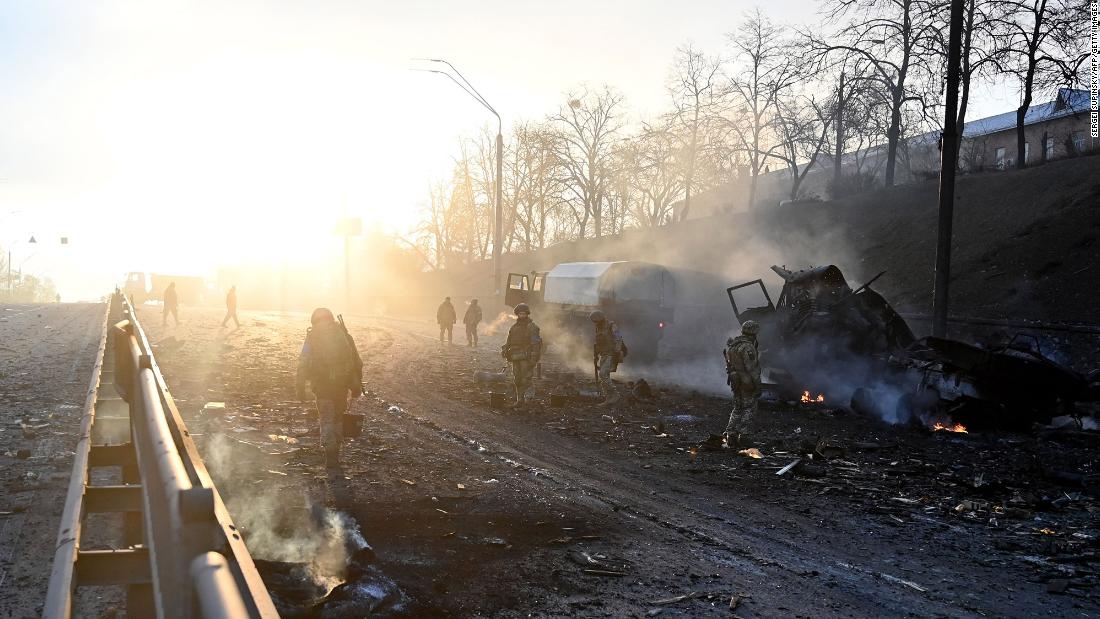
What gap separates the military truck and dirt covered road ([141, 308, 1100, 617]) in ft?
26.4

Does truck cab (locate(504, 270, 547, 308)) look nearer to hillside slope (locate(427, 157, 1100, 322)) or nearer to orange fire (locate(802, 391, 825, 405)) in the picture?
hillside slope (locate(427, 157, 1100, 322))

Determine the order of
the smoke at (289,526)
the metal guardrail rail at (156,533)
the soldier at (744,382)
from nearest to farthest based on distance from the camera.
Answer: the metal guardrail rail at (156,533) < the smoke at (289,526) < the soldier at (744,382)

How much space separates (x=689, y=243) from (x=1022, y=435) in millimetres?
30332

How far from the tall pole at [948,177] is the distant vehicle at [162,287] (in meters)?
53.3

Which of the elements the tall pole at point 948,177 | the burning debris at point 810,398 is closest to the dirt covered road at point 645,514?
the burning debris at point 810,398

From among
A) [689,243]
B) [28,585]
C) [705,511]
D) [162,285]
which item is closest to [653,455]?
[705,511]

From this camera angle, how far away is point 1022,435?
11.0m

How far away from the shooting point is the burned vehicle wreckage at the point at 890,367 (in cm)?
1125

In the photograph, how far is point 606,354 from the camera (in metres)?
13.7

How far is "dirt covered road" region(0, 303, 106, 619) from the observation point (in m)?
4.50

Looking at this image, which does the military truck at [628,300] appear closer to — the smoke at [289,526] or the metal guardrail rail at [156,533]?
the smoke at [289,526]

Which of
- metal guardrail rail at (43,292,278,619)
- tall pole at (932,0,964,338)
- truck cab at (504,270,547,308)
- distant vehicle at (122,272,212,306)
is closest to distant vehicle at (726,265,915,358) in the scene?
tall pole at (932,0,964,338)

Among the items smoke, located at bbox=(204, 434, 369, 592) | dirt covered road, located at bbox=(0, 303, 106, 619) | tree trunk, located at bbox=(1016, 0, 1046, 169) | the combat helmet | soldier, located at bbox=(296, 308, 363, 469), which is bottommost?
smoke, located at bbox=(204, 434, 369, 592)

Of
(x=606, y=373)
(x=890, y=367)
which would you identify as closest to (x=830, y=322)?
(x=890, y=367)
